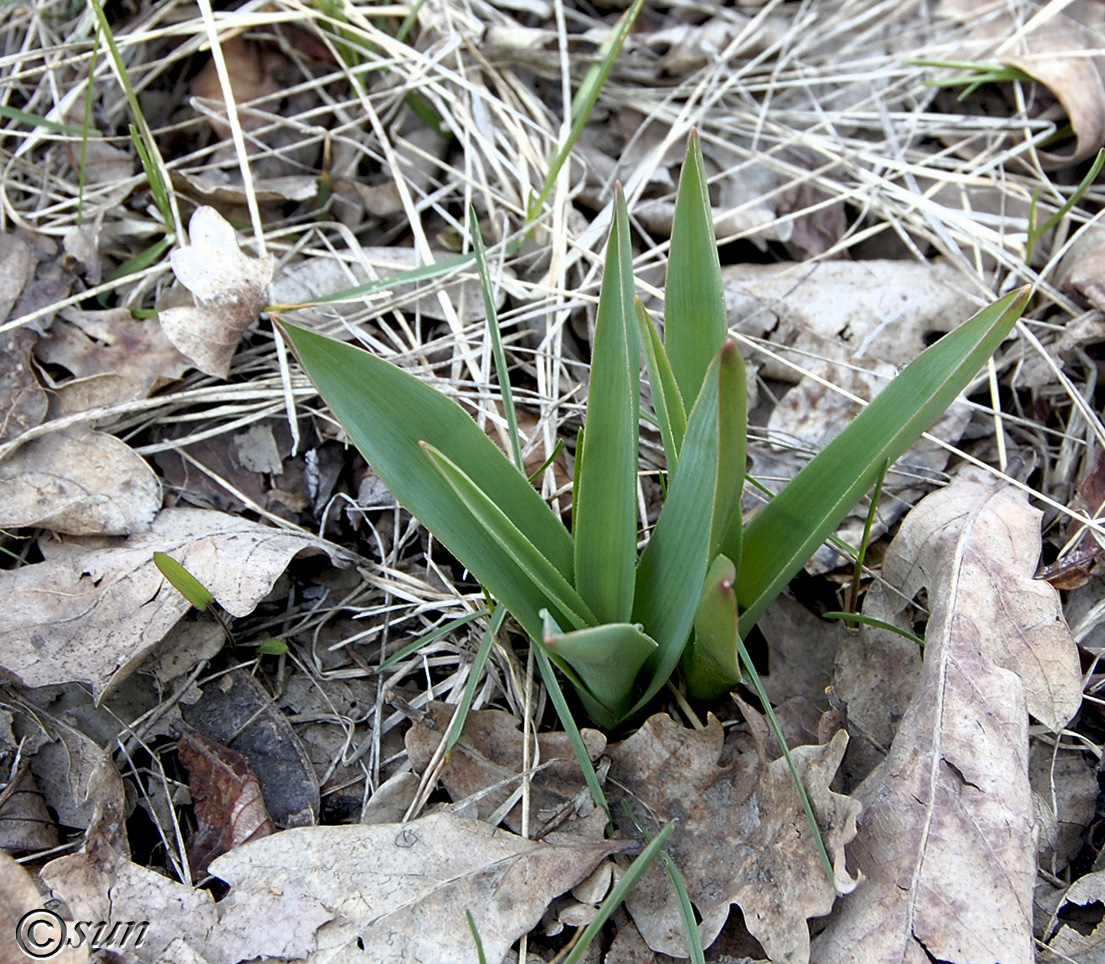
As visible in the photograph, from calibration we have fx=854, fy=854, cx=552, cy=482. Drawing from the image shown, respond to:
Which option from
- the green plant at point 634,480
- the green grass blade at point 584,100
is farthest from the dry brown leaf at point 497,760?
the green grass blade at point 584,100

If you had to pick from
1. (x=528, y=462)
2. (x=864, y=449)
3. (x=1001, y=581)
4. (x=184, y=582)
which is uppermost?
(x=864, y=449)

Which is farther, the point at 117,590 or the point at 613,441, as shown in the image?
the point at 117,590

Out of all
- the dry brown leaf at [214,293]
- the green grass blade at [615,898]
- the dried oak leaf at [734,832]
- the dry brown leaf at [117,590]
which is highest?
the dry brown leaf at [214,293]

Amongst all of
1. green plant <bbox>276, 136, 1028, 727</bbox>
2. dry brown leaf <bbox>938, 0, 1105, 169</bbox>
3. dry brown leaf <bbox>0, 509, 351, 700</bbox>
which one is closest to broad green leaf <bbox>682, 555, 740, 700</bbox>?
green plant <bbox>276, 136, 1028, 727</bbox>

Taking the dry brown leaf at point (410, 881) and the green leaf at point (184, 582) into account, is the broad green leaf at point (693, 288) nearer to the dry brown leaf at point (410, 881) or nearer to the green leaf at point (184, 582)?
the dry brown leaf at point (410, 881)

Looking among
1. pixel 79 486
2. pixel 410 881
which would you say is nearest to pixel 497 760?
pixel 410 881

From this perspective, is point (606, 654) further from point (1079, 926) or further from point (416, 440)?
point (1079, 926)
